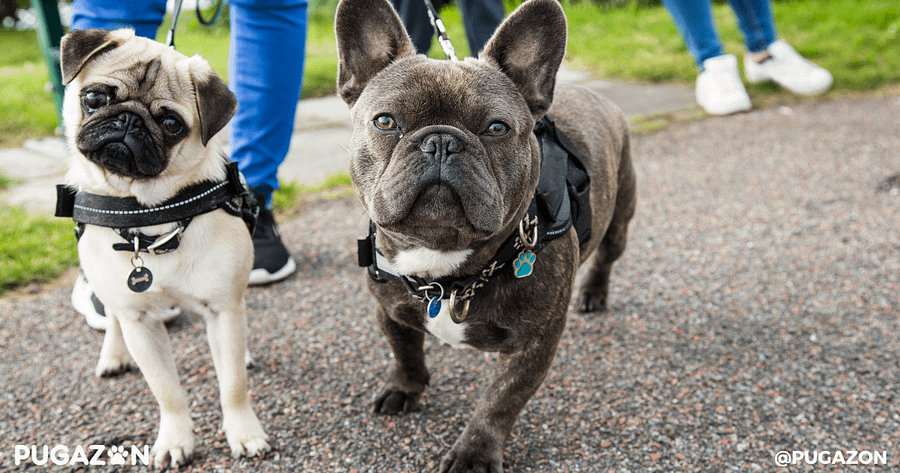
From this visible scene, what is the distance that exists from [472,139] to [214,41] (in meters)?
9.94

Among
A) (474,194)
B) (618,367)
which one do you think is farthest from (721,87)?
(474,194)

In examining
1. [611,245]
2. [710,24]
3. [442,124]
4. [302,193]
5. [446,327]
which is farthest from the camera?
[710,24]

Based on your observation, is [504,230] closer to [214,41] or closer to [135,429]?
[135,429]

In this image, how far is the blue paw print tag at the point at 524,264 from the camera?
2.22m

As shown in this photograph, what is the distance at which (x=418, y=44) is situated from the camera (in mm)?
4387

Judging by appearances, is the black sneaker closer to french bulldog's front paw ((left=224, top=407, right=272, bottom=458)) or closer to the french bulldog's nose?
french bulldog's front paw ((left=224, top=407, right=272, bottom=458))

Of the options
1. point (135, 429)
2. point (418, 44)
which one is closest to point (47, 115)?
point (418, 44)

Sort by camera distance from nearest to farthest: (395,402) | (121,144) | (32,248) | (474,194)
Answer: (474,194) < (121,144) < (395,402) < (32,248)

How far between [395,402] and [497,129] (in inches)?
49.4

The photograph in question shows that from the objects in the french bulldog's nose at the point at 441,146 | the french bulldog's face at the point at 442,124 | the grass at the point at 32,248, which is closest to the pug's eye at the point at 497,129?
the french bulldog's face at the point at 442,124

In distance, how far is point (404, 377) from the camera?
2.77 metres

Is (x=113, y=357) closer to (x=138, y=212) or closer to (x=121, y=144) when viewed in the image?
(x=138, y=212)

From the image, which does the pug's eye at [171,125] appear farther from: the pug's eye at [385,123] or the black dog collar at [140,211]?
the pug's eye at [385,123]

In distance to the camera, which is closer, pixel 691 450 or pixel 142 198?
pixel 142 198
